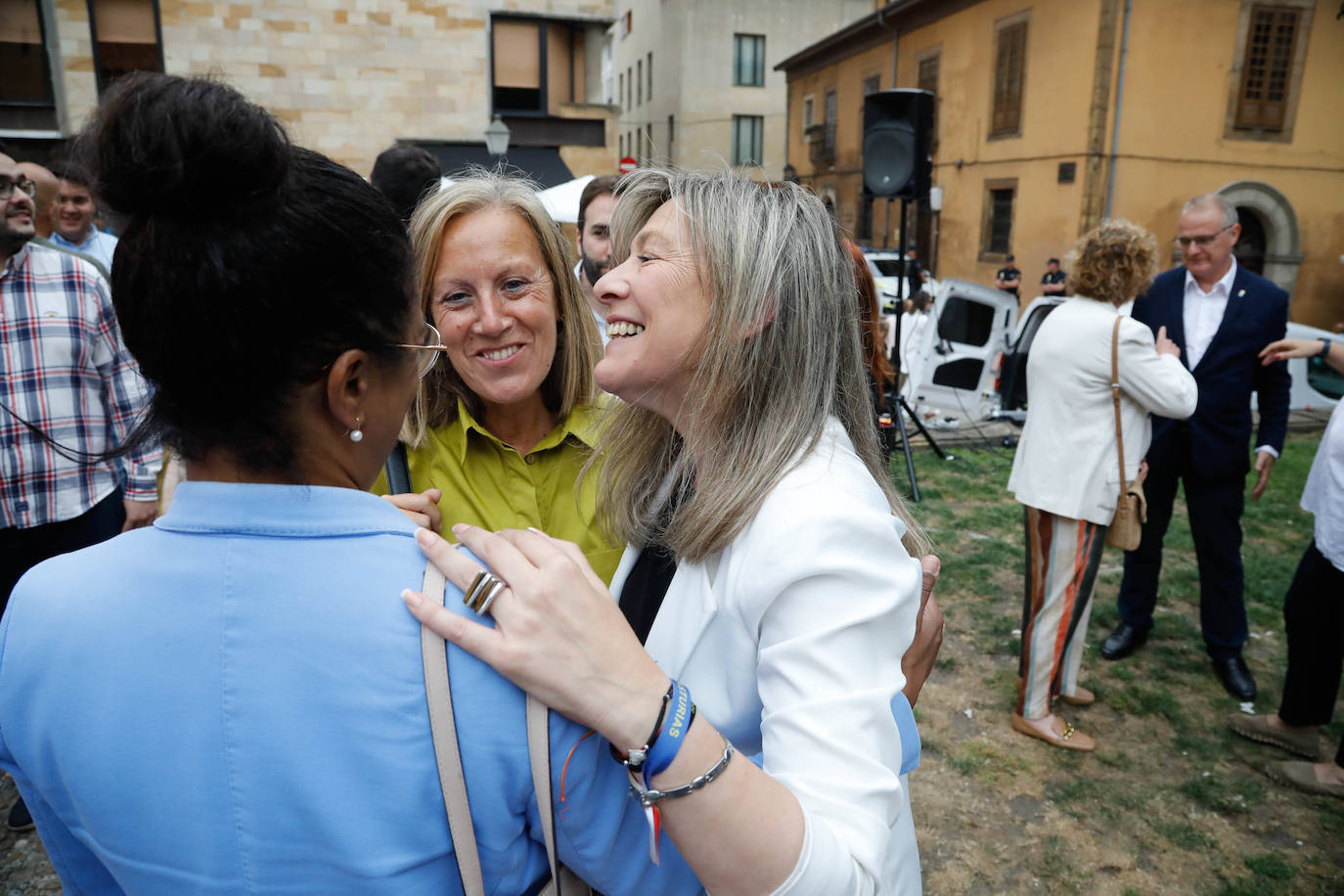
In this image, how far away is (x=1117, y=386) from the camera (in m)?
3.47

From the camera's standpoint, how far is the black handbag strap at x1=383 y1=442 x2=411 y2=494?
1.80 metres

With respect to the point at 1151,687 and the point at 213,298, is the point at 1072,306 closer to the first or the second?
the point at 1151,687

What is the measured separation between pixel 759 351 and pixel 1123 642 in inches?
154

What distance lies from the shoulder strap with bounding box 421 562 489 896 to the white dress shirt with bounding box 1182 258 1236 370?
4372mm

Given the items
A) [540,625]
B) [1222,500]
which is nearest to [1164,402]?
[1222,500]

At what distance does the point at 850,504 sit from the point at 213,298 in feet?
2.72

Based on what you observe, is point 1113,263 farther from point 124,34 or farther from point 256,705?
point 124,34

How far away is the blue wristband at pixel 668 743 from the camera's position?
938mm

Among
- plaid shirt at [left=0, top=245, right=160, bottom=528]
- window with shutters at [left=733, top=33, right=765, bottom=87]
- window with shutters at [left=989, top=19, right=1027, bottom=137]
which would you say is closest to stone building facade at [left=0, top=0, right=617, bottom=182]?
window with shutters at [left=989, top=19, right=1027, bottom=137]

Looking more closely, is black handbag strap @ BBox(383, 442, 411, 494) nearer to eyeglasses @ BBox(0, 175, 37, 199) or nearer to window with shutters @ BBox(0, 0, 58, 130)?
eyeglasses @ BBox(0, 175, 37, 199)

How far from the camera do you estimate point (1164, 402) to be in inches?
134

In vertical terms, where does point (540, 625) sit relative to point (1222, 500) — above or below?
above

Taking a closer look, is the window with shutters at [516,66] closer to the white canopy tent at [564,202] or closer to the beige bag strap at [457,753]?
the white canopy tent at [564,202]

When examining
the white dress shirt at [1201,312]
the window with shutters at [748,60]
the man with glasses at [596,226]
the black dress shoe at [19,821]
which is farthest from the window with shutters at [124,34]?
the window with shutters at [748,60]
